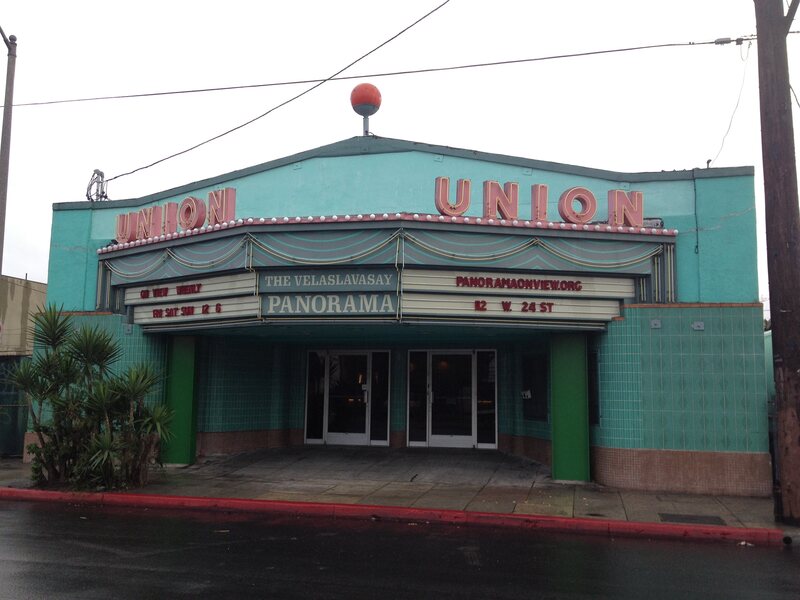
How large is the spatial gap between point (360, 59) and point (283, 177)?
318 centimetres

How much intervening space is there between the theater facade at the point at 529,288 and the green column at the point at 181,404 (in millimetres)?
33

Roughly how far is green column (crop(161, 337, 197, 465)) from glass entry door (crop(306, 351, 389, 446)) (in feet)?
11.0

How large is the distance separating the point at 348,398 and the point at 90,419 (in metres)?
6.45

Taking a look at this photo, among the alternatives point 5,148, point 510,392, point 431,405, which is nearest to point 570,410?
point 510,392

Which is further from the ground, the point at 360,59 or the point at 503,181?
the point at 360,59

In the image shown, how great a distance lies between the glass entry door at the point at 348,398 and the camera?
1736 cm

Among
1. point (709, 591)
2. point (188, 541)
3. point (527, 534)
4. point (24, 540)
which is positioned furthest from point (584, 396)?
point (24, 540)

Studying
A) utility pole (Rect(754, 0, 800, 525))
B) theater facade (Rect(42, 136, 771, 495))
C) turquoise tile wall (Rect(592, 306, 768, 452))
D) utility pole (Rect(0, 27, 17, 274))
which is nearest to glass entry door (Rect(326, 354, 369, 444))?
theater facade (Rect(42, 136, 771, 495))

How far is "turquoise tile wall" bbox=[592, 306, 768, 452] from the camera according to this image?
12.5 meters

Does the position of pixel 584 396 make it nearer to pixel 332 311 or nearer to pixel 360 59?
pixel 332 311

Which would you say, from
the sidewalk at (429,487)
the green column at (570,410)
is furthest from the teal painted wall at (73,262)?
the green column at (570,410)

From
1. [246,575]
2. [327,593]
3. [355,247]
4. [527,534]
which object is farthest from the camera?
[355,247]

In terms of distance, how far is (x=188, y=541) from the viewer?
896cm

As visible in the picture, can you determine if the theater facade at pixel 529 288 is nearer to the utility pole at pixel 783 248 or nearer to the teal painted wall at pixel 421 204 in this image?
the teal painted wall at pixel 421 204
